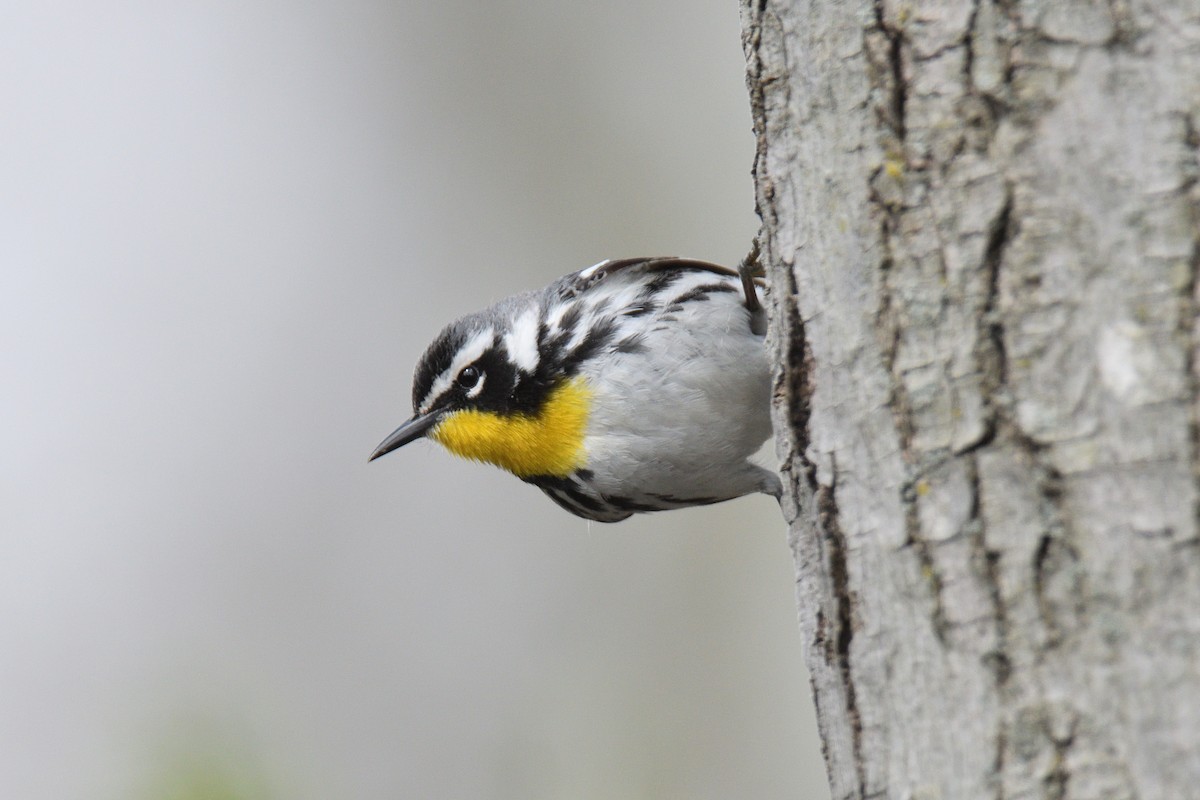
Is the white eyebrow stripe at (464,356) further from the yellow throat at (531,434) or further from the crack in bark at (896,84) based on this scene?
the crack in bark at (896,84)

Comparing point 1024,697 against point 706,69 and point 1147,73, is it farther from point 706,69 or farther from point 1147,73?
point 706,69

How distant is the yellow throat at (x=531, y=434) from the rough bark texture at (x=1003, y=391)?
5.61ft

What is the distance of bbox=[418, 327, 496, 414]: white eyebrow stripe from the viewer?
12.5 ft

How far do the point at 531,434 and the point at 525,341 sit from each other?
0.32m

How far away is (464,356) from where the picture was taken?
3852mm

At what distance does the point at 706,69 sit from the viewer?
7.66 meters

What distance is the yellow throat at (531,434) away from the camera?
3.50 meters

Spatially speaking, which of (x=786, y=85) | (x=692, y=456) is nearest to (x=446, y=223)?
(x=692, y=456)

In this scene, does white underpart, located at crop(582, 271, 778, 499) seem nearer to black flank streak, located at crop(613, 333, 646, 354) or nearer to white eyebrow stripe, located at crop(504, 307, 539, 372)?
black flank streak, located at crop(613, 333, 646, 354)

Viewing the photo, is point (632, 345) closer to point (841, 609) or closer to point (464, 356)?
point (464, 356)

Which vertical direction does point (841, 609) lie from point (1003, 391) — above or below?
below

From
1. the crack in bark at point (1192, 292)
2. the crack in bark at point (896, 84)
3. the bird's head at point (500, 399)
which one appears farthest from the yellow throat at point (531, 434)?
the crack in bark at point (1192, 292)

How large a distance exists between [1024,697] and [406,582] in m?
6.67

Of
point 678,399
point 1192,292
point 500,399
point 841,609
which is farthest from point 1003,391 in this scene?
point 500,399
